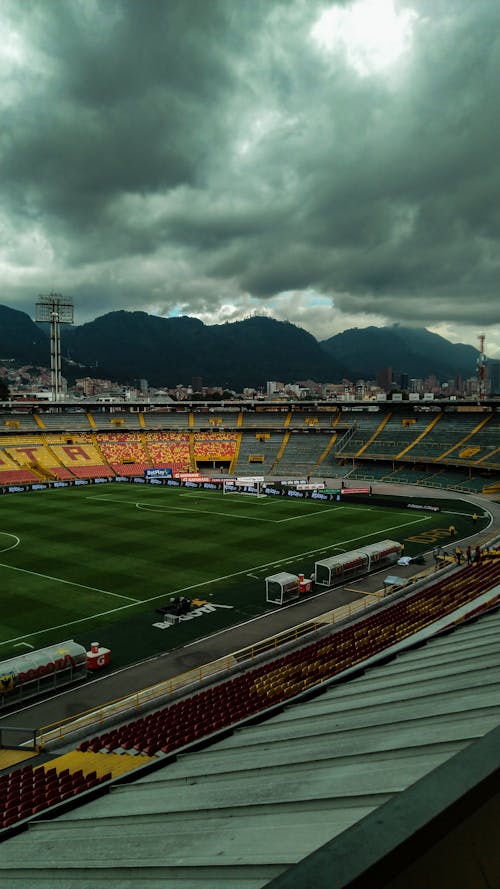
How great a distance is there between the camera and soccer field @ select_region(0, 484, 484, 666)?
105 feet

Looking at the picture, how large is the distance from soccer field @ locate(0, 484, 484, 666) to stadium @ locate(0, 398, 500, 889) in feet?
0.89

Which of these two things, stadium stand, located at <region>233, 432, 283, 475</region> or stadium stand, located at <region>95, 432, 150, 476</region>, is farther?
stadium stand, located at <region>233, 432, 283, 475</region>

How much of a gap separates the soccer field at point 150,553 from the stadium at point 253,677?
0.89 feet

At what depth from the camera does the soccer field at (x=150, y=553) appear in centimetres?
3206

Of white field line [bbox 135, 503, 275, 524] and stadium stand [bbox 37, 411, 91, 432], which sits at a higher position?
stadium stand [bbox 37, 411, 91, 432]

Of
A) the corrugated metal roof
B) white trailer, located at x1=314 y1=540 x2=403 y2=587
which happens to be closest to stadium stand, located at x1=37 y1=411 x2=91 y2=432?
white trailer, located at x1=314 y1=540 x2=403 y2=587

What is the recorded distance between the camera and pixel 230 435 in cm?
11375

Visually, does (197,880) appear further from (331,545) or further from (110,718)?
(331,545)

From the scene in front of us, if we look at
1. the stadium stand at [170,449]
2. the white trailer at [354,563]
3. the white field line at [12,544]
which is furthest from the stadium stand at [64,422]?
the white trailer at [354,563]

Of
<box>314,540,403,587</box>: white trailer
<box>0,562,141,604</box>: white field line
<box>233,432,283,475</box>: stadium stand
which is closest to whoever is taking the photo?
<box>0,562,141,604</box>: white field line

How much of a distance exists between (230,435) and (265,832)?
10915 centimetres

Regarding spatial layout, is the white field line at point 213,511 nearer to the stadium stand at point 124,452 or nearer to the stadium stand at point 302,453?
the stadium stand at point 124,452

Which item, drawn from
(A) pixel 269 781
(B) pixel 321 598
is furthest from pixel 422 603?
(A) pixel 269 781

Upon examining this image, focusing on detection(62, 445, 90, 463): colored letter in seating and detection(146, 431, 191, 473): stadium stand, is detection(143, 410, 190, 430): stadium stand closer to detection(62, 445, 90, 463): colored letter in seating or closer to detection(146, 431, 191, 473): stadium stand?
detection(146, 431, 191, 473): stadium stand
